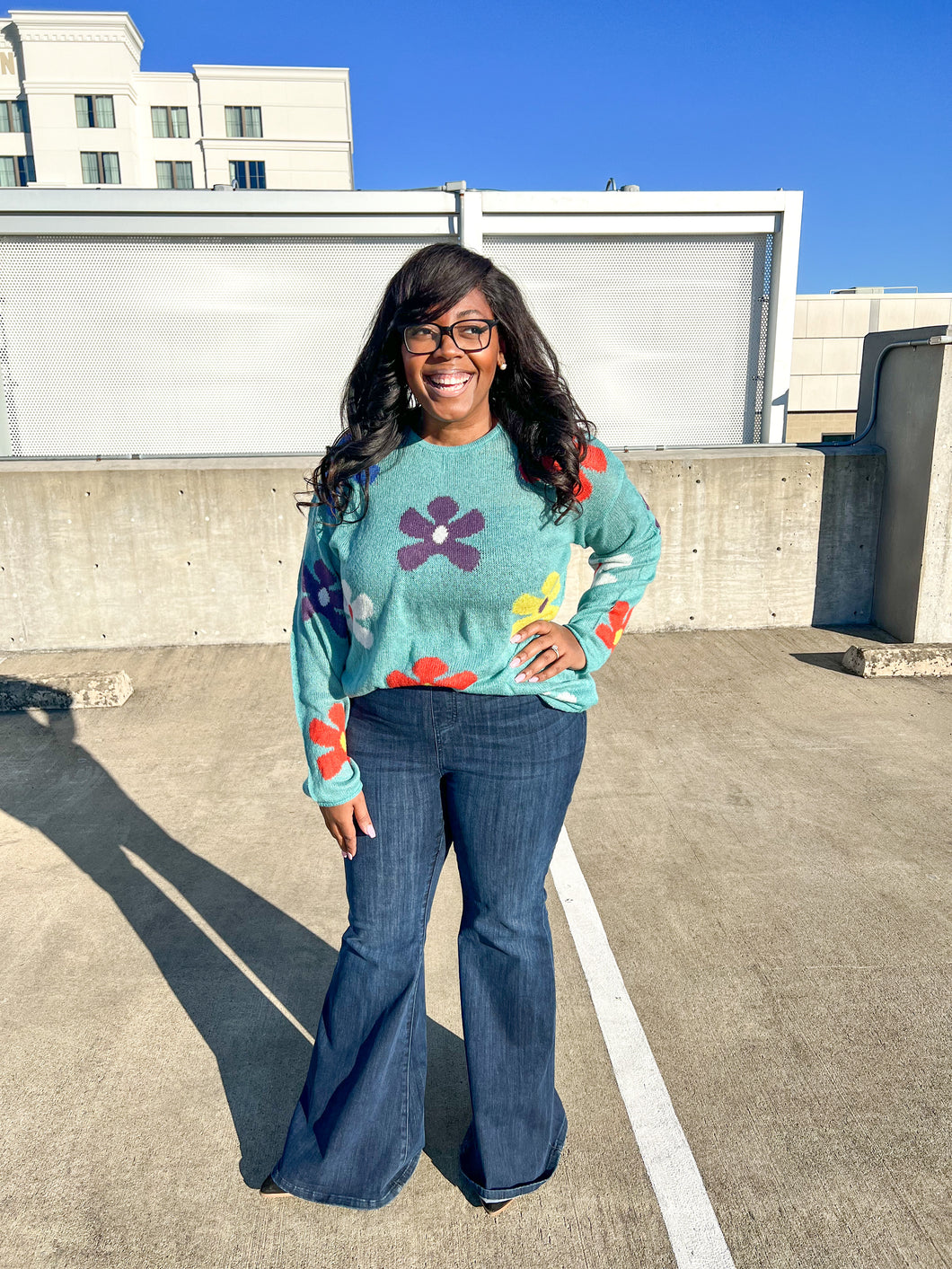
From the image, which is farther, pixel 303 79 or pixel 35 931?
pixel 303 79

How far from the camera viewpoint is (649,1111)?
246 cm

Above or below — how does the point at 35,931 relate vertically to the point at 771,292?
below

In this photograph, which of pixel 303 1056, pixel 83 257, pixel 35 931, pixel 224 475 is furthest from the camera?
pixel 83 257

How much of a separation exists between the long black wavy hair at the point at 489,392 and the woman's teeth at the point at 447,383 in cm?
12

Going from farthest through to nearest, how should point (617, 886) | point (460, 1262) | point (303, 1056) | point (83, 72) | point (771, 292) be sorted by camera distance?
point (83, 72), point (771, 292), point (617, 886), point (303, 1056), point (460, 1262)

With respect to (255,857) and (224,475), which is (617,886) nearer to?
(255,857)

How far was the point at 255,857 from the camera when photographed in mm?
3967

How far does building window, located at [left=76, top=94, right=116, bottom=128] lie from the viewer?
57.5m

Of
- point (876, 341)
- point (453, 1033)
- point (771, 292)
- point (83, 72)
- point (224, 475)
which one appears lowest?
point (453, 1033)

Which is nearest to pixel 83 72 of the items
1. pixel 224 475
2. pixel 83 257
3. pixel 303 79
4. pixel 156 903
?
pixel 303 79

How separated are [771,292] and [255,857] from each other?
8.31m

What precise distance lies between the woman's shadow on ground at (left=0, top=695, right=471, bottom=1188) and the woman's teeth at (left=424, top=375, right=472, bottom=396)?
183cm

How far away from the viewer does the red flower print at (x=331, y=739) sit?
78.4 inches

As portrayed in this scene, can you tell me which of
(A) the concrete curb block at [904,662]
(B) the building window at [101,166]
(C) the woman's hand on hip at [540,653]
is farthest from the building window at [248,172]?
(C) the woman's hand on hip at [540,653]
